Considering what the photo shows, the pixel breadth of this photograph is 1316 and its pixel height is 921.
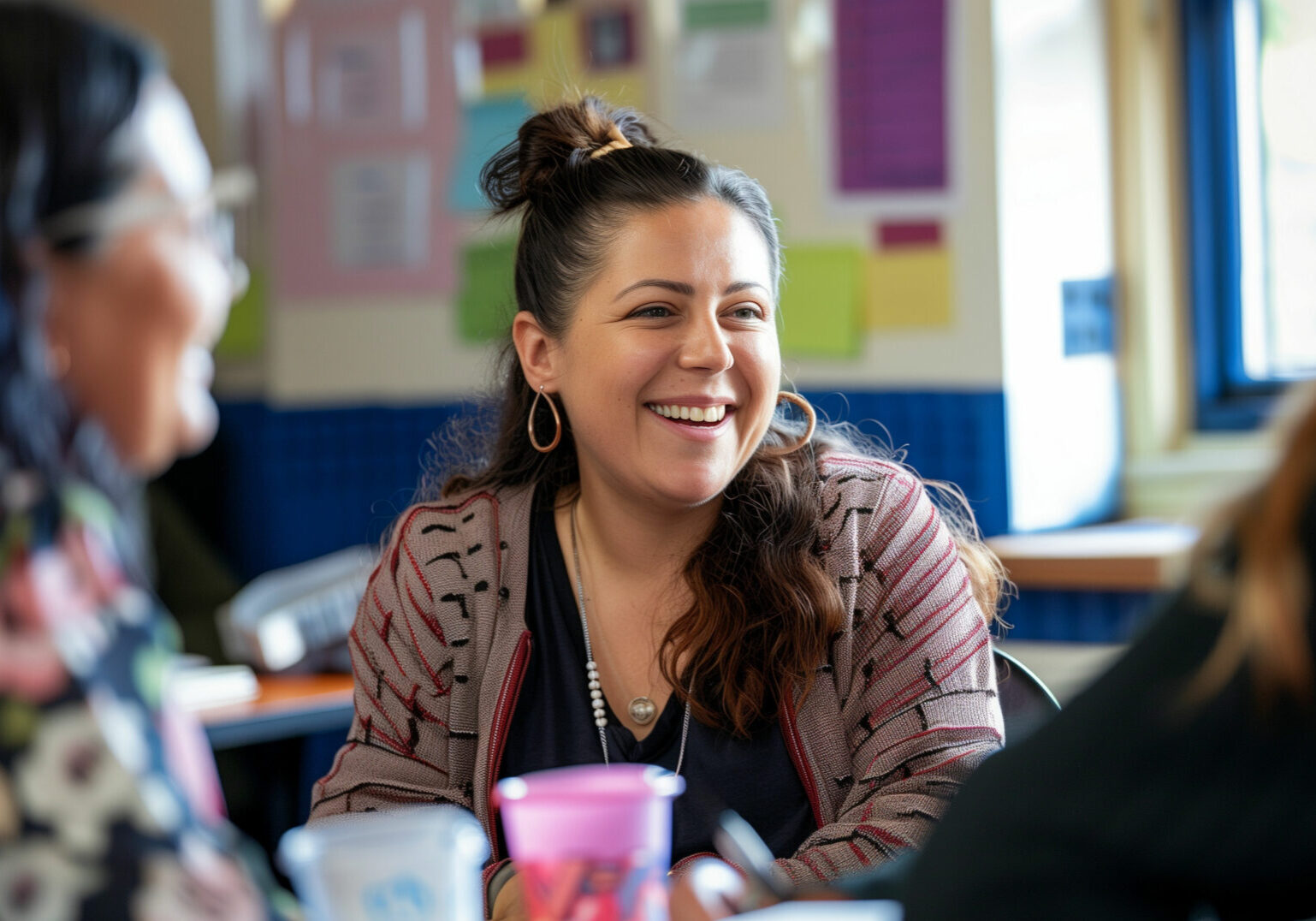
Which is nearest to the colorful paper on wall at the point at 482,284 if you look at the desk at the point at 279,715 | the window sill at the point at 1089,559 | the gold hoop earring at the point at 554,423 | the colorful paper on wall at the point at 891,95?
the colorful paper on wall at the point at 891,95

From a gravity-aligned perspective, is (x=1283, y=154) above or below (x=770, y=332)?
above

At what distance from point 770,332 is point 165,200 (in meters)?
0.89

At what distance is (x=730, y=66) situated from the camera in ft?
8.81

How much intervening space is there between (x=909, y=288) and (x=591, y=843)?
1847 mm

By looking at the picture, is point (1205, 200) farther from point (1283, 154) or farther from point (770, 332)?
point (770, 332)

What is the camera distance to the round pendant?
1528mm

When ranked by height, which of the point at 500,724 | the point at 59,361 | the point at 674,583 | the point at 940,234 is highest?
the point at 940,234

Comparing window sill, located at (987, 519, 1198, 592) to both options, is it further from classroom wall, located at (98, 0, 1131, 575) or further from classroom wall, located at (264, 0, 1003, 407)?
classroom wall, located at (264, 0, 1003, 407)

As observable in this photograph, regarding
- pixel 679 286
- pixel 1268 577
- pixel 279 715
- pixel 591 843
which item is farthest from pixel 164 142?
pixel 279 715

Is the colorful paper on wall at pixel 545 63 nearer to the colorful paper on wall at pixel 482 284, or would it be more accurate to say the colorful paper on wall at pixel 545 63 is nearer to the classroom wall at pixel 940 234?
the classroom wall at pixel 940 234

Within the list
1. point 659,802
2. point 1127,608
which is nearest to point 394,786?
point 659,802

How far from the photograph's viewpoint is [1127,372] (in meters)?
2.71

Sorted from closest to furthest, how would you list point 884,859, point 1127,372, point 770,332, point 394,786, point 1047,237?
point 884,859 < point 394,786 < point 770,332 < point 1047,237 < point 1127,372

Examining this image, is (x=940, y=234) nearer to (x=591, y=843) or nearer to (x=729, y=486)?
(x=729, y=486)
